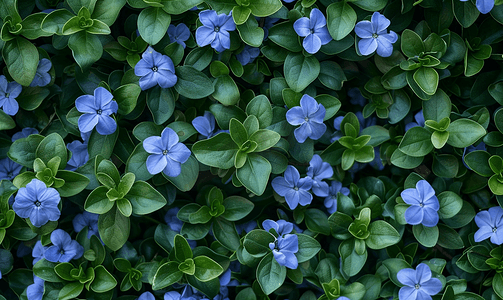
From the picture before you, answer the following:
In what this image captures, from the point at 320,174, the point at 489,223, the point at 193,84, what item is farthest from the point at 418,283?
the point at 193,84

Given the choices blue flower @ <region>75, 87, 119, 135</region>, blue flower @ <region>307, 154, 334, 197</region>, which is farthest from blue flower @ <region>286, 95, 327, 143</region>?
blue flower @ <region>75, 87, 119, 135</region>

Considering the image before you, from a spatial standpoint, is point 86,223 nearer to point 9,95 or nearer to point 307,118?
point 9,95

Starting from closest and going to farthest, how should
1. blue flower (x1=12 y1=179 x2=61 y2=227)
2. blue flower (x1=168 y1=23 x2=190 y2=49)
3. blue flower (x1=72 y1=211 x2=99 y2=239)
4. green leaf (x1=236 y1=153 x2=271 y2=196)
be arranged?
blue flower (x1=12 y1=179 x2=61 y2=227), green leaf (x1=236 y1=153 x2=271 y2=196), blue flower (x1=168 y1=23 x2=190 y2=49), blue flower (x1=72 y1=211 x2=99 y2=239)

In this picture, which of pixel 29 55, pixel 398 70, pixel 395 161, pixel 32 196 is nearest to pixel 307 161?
pixel 395 161

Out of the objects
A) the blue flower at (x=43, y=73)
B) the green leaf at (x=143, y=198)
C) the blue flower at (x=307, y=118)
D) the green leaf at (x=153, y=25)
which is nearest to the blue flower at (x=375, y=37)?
the blue flower at (x=307, y=118)

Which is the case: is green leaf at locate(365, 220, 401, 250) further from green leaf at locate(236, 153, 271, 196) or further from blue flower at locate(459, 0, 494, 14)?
blue flower at locate(459, 0, 494, 14)

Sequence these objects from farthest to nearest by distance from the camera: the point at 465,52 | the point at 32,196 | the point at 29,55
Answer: the point at 465,52, the point at 29,55, the point at 32,196

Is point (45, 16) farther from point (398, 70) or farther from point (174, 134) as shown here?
point (398, 70)
